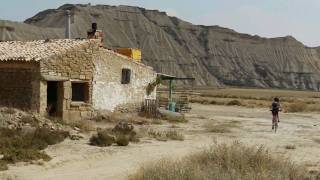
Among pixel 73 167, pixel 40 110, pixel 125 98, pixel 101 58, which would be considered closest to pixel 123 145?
pixel 73 167

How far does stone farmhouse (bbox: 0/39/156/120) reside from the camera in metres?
24.1

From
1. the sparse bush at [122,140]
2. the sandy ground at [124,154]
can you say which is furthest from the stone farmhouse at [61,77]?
the sparse bush at [122,140]

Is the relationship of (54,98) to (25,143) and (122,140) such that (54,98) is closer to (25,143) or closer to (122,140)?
(122,140)

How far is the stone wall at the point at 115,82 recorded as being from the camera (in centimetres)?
2706

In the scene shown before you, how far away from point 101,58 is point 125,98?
3.54 metres

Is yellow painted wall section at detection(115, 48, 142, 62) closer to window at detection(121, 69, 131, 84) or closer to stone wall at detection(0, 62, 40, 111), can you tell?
window at detection(121, 69, 131, 84)

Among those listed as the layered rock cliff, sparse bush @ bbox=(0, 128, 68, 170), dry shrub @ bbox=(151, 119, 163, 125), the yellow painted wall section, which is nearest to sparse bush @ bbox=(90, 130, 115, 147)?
sparse bush @ bbox=(0, 128, 68, 170)

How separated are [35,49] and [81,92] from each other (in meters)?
2.92

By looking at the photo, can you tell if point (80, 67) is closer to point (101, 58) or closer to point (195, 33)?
point (101, 58)

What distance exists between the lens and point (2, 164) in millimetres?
13680

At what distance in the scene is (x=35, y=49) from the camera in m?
26.1

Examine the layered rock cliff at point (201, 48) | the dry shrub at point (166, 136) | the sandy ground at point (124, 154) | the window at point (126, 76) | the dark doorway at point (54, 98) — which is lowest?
the sandy ground at point (124, 154)

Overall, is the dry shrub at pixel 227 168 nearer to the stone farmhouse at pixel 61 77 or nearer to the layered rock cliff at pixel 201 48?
the stone farmhouse at pixel 61 77

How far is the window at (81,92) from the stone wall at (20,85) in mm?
2706
